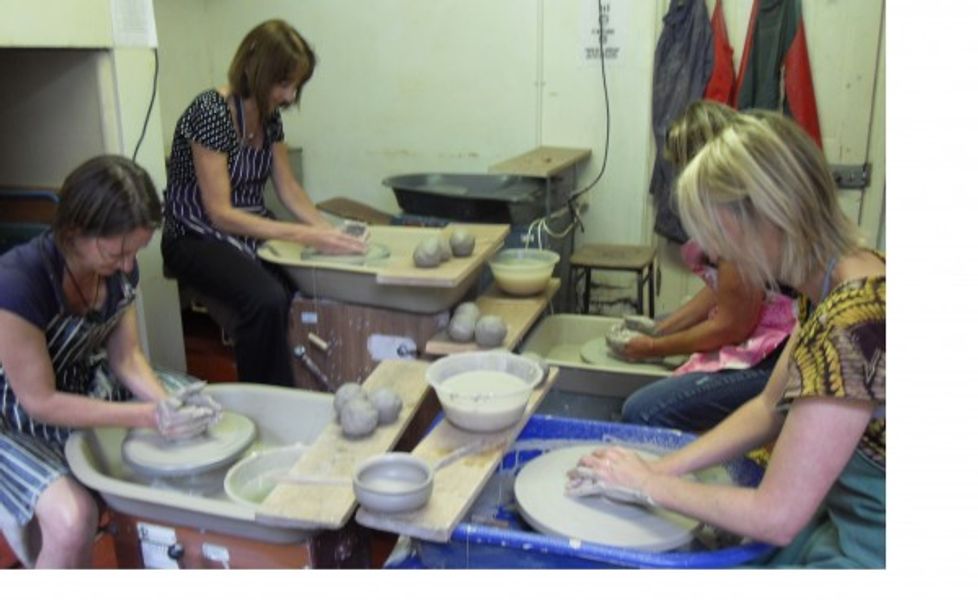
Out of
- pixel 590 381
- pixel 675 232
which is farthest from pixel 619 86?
pixel 590 381

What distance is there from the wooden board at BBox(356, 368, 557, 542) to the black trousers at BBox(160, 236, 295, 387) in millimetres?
860

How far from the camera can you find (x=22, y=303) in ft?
4.63

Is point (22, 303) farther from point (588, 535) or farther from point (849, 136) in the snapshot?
point (849, 136)

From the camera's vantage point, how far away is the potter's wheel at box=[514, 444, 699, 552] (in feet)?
4.09

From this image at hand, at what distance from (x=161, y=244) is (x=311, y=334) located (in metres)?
0.55

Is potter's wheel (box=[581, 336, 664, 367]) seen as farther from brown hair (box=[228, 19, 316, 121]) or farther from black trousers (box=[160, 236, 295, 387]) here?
brown hair (box=[228, 19, 316, 121])

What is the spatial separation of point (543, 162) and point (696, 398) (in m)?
1.44

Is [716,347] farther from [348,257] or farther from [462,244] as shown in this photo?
[348,257]

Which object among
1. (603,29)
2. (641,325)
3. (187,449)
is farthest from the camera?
(603,29)

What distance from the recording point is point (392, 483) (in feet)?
4.13

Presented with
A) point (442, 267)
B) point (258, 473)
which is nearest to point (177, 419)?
point (258, 473)

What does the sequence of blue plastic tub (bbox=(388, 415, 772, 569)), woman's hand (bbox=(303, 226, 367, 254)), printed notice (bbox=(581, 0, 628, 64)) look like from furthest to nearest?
printed notice (bbox=(581, 0, 628, 64)), woman's hand (bbox=(303, 226, 367, 254)), blue plastic tub (bbox=(388, 415, 772, 569))

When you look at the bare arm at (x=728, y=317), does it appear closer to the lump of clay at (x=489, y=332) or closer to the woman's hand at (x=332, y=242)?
the lump of clay at (x=489, y=332)

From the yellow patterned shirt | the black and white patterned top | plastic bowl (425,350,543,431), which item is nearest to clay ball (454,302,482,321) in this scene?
plastic bowl (425,350,543,431)
